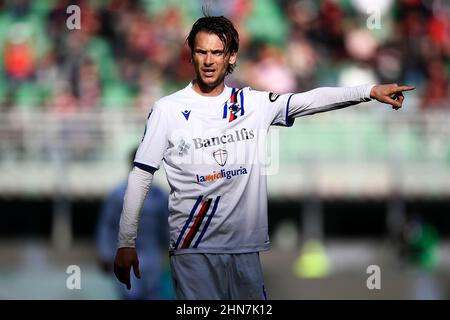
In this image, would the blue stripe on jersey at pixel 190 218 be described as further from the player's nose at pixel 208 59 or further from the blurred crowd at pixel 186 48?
the blurred crowd at pixel 186 48

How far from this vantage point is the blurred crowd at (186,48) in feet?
58.1

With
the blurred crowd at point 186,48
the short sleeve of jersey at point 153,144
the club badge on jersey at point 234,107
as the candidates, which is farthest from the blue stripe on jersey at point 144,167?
the blurred crowd at point 186,48

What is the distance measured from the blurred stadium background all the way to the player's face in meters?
9.12

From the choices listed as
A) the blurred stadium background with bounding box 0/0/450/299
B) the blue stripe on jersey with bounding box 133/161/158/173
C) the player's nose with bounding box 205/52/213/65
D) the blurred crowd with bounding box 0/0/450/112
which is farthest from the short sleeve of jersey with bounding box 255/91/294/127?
the blurred crowd with bounding box 0/0/450/112

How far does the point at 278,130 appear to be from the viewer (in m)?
14.4

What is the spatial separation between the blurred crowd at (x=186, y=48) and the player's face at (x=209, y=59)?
41.3 ft

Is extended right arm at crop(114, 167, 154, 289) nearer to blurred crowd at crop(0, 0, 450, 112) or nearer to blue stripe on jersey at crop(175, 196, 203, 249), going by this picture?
blue stripe on jersey at crop(175, 196, 203, 249)

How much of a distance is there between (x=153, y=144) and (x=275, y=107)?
23.9 inches

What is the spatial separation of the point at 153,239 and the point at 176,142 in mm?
4142

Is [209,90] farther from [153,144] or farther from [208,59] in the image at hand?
[153,144]

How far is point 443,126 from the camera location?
16.3 m

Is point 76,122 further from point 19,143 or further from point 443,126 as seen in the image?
point 443,126
